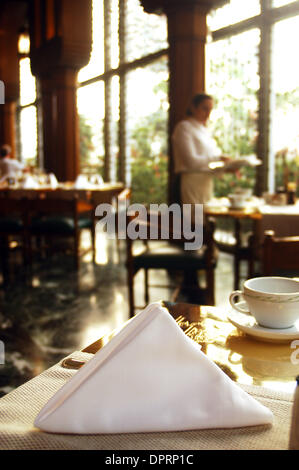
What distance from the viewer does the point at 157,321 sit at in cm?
51

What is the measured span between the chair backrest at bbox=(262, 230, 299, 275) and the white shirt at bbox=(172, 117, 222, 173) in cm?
237

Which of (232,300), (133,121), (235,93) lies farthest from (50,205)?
(232,300)

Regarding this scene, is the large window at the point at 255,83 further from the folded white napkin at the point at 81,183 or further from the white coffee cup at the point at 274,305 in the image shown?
the white coffee cup at the point at 274,305

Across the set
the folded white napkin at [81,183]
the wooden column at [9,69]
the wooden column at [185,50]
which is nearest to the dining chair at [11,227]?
the folded white napkin at [81,183]

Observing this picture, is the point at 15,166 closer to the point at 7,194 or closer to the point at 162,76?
the point at 7,194

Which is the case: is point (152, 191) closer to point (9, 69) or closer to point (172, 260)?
point (172, 260)

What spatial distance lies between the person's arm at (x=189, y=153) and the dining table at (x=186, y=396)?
2952 mm

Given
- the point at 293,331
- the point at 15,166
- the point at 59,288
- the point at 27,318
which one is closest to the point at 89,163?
the point at 15,166

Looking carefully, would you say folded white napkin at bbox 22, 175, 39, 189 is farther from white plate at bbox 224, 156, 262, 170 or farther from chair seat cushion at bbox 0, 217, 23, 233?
white plate at bbox 224, 156, 262, 170

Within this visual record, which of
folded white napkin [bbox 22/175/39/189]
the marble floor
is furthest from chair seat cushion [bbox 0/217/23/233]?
folded white napkin [bbox 22/175/39/189]

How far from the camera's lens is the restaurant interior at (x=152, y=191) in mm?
796

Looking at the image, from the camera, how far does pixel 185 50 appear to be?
4539mm

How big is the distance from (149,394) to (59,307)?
2996 millimetres

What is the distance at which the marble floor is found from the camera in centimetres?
249
